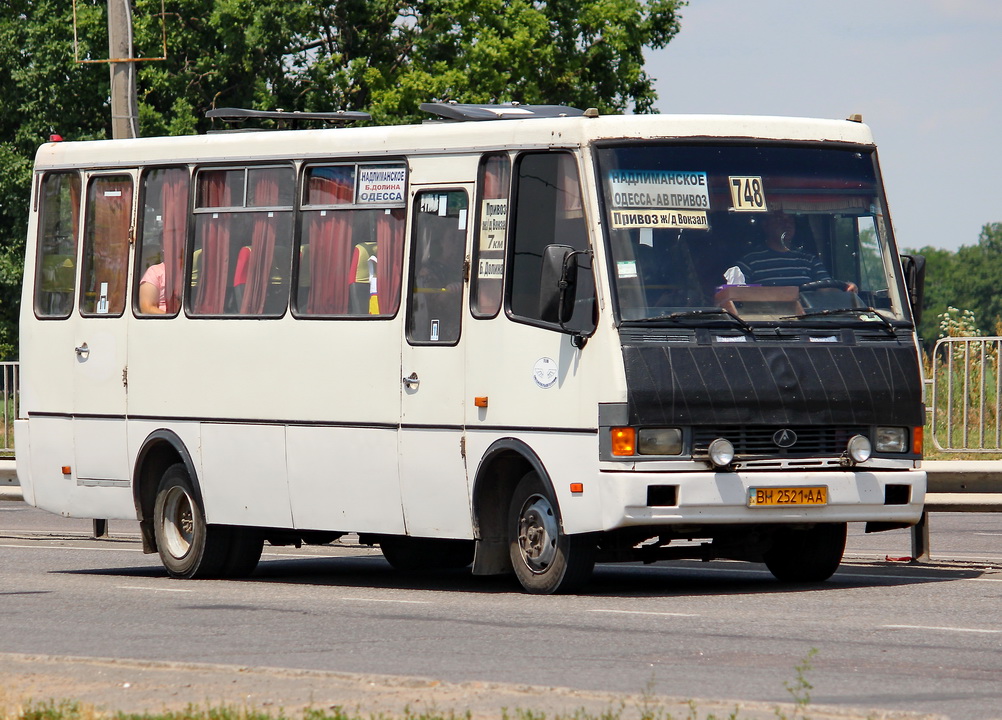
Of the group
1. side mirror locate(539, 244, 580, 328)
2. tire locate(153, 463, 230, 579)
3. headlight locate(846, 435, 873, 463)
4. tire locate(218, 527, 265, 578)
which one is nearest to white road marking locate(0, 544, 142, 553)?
tire locate(153, 463, 230, 579)

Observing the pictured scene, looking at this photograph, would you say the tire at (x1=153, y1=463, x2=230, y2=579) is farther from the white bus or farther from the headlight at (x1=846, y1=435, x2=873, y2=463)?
the headlight at (x1=846, y1=435, x2=873, y2=463)

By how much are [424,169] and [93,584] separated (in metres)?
3.79

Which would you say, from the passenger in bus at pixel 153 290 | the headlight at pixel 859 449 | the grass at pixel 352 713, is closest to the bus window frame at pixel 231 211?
the passenger in bus at pixel 153 290

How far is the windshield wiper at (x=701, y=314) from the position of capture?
1203 centimetres

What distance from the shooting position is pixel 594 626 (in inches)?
420

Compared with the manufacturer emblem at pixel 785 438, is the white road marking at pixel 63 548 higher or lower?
lower

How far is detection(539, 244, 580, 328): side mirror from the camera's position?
12.0m

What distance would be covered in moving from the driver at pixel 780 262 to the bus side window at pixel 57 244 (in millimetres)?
6283

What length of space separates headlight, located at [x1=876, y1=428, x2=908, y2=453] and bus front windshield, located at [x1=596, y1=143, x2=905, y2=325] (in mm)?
682

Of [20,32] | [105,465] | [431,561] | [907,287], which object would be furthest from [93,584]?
[20,32]

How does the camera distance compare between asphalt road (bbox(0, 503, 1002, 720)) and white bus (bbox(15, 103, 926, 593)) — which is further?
white bus (bbox(15, 103, 926, 593))

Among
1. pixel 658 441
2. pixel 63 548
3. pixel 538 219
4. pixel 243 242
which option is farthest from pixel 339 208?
pixel 63 548

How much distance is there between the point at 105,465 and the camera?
616 inches

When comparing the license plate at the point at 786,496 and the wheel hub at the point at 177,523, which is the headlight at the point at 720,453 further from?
the wheel hub at the point at 177,523
